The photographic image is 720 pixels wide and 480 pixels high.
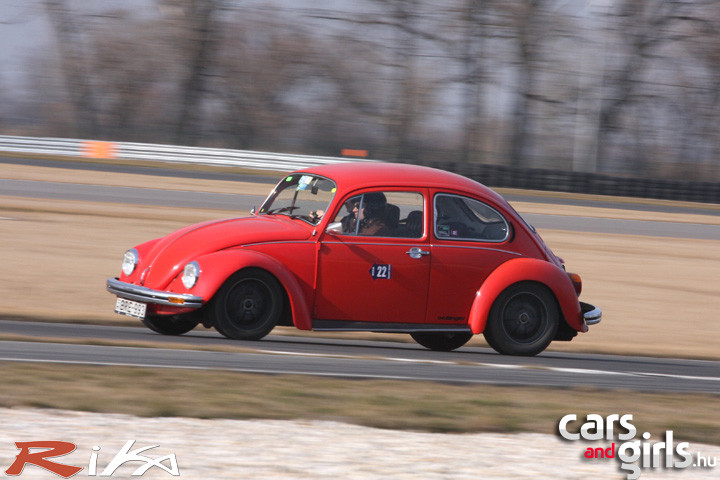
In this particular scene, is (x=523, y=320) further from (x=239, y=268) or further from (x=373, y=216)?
(x=239, y=268)

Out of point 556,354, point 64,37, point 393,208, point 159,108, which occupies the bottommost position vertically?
point 556,354

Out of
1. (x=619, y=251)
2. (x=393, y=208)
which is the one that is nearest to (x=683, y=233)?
(x=619, y=251)

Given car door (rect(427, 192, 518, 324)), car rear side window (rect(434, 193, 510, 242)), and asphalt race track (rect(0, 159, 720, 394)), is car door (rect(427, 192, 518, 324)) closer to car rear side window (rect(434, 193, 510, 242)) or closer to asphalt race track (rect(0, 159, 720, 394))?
car rear side window (rect(434, 193, 510, 242))

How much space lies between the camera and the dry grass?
5.89m

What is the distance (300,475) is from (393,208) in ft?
14.0

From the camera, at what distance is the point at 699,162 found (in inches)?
1614

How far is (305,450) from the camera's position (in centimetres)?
509

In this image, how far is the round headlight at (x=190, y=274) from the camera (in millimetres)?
7832

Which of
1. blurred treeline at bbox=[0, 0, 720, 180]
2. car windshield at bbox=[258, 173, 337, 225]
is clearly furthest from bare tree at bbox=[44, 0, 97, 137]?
car windshield at bbox=[258, 173, 337, 225]

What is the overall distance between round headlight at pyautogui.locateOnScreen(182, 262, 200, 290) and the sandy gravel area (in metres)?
2.35

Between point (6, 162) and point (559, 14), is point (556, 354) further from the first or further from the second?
point (559, 14)

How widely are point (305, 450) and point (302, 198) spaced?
3.93 m

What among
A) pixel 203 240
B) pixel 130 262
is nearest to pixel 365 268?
pixel 203 240

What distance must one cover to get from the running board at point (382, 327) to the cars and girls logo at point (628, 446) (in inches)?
91.4
